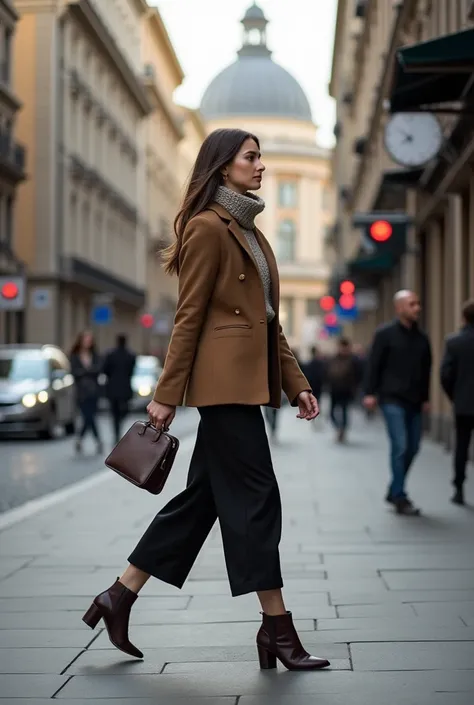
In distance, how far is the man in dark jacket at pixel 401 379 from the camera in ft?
38.9


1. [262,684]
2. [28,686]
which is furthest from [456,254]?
[28,686]

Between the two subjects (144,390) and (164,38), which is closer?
(144,390)

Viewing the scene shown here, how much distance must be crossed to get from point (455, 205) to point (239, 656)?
15.5 m

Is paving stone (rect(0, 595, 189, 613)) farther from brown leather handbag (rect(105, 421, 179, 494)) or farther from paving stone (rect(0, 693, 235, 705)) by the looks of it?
paving stone (rect(0, 693, 235, 705))

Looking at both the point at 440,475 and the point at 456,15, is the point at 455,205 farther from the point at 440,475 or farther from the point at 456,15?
the point at 440,475

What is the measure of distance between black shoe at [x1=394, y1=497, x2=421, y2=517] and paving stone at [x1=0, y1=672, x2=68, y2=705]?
6210 mm

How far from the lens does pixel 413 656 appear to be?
18.9 feet

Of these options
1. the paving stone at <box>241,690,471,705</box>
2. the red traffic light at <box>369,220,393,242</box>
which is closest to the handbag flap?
the paving stone at <box>241,690,471,705</box>

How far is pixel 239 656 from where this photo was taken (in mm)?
5863

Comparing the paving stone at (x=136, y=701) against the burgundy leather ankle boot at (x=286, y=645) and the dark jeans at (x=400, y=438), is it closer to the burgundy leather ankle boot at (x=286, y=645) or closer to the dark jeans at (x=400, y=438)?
the burgundy leather ankle boot at (x=286, y=645)

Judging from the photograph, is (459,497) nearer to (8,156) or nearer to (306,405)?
(306,405)

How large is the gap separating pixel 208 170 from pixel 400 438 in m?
6.45

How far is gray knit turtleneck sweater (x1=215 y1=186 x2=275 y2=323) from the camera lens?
568cm

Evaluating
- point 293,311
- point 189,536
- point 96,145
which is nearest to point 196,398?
point 189,536
